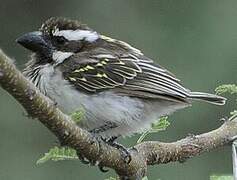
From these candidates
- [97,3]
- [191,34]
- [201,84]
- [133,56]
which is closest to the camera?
[133,56]

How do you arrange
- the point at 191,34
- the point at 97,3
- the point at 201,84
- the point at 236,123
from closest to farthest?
the point at 236,123 → the point at 201,84 → the point at 191,34 → the point at 97,3

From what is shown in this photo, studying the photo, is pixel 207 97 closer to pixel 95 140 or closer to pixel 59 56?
pixel 59 56

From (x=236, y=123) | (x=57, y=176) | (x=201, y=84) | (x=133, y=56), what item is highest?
(x=201, y=84)

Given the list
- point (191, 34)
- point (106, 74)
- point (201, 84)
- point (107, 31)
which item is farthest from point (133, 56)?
point (107, 31)

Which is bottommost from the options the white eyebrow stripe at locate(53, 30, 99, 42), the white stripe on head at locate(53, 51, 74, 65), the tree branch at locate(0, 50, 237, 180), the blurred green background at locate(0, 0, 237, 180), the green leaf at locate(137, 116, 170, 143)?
the tree branch at locate(0, 50, 237, 180)

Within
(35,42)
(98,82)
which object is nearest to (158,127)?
(98,82)

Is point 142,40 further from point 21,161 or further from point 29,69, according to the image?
point 29,69

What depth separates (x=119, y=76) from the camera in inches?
184

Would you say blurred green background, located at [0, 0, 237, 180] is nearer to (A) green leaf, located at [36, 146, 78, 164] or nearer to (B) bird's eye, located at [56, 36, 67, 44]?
(B) bird's eye, located at [56, 36, 67, 44]

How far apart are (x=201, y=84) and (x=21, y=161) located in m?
1.67

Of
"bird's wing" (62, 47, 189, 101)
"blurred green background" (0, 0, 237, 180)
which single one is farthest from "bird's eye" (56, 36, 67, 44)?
"blurred green background" (0, 0, 237, 180)

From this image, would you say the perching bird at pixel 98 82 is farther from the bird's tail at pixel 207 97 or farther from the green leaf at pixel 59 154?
the green leaf at pixel 59 154

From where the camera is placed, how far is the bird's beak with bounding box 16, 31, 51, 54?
4168 mm

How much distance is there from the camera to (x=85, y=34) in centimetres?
473
